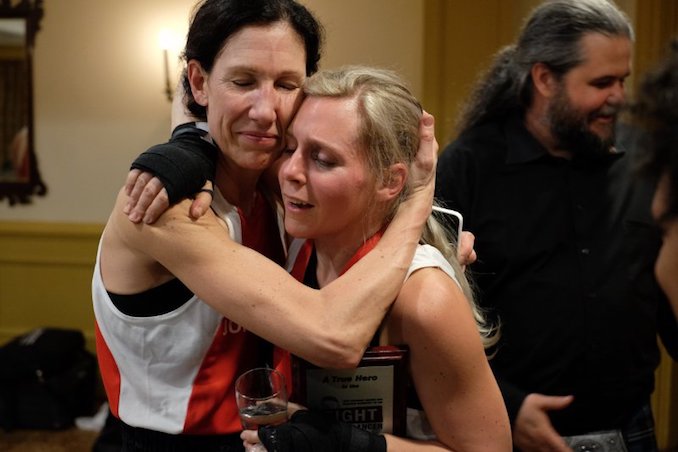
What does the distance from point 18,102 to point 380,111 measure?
3610 millimetres

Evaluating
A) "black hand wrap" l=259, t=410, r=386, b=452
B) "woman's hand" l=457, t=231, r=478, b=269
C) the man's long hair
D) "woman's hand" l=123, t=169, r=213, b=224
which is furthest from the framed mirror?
"black hand wrap" l=259, t=410, r=386, b=452

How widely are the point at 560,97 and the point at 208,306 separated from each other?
1.17 metres

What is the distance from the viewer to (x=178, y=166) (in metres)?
1.32

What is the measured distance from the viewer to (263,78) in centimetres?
144

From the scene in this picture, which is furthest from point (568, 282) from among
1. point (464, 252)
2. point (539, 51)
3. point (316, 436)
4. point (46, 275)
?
point (46, 275)

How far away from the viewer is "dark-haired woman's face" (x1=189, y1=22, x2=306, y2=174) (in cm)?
143

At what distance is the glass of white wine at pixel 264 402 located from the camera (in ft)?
4.00

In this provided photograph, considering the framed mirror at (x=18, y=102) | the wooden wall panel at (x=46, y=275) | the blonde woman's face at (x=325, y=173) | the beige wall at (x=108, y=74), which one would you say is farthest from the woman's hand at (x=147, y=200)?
the framed mirror at (x=18, y=102)

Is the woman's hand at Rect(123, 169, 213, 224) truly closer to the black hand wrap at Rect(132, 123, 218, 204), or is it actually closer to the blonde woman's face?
the black hand wrap at Rect(132, 123, 218, 204)

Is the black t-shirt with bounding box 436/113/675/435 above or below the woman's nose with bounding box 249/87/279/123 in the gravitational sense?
below

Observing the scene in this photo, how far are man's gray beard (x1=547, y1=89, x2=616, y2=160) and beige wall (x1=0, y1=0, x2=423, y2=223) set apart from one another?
6.96ft

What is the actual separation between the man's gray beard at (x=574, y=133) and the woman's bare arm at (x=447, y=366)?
0.88 metres

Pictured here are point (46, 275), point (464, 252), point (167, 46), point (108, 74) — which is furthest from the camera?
point (46, 275)

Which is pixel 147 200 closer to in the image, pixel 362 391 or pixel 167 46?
pixel 362 391
